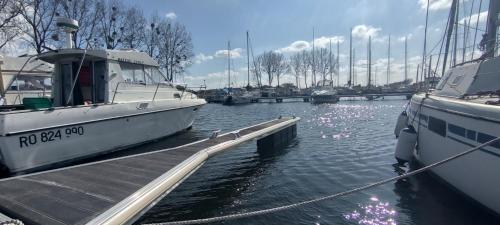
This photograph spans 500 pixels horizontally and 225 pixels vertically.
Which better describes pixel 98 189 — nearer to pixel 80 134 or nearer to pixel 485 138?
pixel 80 134

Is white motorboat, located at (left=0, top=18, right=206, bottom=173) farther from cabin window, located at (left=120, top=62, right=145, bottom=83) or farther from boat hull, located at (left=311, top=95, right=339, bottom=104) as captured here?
boat hull, located at (left=311, top=95, right=339, bottom=104)

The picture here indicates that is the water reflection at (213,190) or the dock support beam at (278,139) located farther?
the dock support beam at (278,139)

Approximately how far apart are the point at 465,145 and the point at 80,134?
30.6ft

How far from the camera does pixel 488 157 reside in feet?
17.0

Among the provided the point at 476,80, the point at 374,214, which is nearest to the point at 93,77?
the point at 374,214

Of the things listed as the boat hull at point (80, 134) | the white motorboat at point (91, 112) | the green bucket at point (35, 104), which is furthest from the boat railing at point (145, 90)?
the green bucket at point (35, 104)

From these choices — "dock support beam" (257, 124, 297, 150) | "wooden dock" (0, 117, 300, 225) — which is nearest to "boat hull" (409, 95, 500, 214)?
"wooden dock" (0, 117, 300, 225)

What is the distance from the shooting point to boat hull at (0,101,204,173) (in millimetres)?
8023

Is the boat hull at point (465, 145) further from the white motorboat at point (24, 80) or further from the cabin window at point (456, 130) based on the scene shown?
the white motorboat at point (24, 80)

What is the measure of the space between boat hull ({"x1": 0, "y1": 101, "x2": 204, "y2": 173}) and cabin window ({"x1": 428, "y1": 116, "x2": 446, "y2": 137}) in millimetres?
8884

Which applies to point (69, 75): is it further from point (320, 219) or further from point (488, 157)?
point (488, 157)

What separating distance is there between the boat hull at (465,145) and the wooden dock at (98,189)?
16.5ft

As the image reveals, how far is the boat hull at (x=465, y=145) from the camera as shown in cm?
514

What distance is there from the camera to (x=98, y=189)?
5176 millimetres
